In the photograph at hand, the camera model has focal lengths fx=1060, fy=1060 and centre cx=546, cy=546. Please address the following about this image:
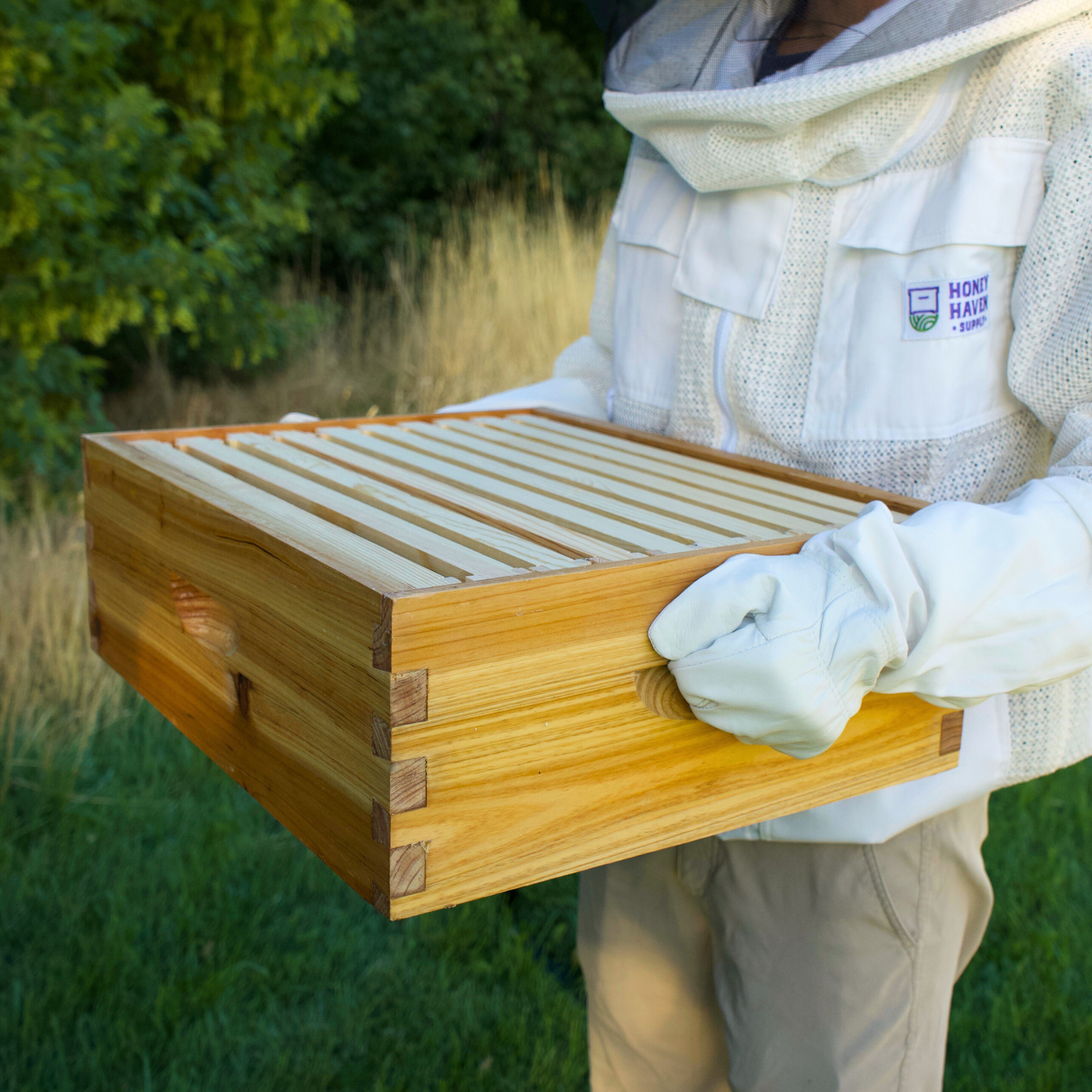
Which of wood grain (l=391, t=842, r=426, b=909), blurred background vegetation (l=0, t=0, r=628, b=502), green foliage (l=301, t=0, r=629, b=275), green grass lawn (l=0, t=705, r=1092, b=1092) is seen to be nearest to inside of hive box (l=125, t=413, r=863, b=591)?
wood grain (l=391, t=842, r=426, b=909)

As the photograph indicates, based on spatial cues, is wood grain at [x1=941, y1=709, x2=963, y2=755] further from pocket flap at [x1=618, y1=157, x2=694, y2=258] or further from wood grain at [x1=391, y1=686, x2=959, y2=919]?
pocket flap at [x1=618, y1=157, x2=694, y2=258]

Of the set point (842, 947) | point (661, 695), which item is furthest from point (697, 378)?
point (842, 947)

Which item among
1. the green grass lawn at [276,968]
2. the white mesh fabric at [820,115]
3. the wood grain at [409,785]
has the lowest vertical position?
the green grass lawn at [276,968]

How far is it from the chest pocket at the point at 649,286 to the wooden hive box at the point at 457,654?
0.30m

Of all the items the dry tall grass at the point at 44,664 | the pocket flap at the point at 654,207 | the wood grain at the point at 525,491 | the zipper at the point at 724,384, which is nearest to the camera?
the wood grain at the point at 525,491

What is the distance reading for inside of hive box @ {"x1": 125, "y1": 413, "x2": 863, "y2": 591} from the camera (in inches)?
37.5

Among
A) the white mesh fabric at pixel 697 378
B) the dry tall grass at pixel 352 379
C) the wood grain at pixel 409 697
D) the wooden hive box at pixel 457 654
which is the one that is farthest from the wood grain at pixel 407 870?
the dry tall grass at pixel 352 379

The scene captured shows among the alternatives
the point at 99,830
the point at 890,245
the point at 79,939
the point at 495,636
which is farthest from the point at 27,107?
the point at 495,636

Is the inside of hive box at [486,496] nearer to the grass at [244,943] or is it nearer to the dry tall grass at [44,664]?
the grass at [244,943]

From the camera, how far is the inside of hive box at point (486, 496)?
95cm

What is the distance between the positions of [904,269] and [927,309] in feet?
0.21

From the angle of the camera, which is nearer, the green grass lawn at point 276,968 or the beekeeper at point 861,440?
the beekeeper at point 861,440

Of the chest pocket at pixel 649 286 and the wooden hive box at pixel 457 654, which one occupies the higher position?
the chest pocket at pixel 649 286

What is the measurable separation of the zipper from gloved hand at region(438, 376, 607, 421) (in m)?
0.29
